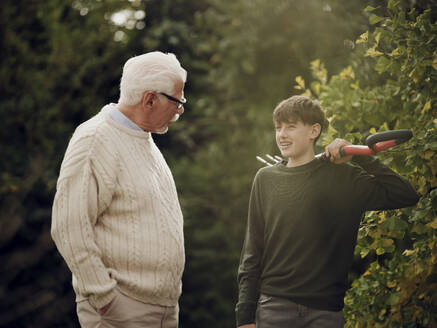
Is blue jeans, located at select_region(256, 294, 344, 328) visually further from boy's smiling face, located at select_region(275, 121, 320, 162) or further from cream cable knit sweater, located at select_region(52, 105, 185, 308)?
boy's smiling face, located at select_region(275, 121, 320, 162)

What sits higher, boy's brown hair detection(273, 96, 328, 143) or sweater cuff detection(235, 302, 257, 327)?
boy's brown hair detection(273, 96, 328, 143)

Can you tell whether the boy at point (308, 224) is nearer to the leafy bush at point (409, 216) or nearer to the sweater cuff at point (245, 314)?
the sweater cuff at point (245, 314)

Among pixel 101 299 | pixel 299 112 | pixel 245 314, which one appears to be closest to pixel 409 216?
pixel 299 112

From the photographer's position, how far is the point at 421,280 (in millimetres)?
2734

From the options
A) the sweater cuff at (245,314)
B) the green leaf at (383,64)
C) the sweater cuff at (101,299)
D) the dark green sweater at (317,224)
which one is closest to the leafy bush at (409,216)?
the green leaf at (383,64)

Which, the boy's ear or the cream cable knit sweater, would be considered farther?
the boy's ear

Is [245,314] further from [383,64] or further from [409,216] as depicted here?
[383,64]

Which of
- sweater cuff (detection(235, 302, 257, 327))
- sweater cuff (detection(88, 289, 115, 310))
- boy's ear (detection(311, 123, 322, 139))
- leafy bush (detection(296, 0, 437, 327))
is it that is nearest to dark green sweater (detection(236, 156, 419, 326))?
sweater cuff (detection(235, 302, 257, 327))

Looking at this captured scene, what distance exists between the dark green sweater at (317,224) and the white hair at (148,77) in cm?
62

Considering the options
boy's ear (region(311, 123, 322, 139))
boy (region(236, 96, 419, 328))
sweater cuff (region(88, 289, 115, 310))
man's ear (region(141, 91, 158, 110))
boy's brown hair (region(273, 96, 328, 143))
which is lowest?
sweater cuff (region(88, 289, 115, 310))

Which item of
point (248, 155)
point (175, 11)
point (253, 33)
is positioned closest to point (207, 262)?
point (248, 155)

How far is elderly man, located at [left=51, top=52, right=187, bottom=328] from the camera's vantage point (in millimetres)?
2309

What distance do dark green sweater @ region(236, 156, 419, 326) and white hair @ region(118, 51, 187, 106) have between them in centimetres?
62

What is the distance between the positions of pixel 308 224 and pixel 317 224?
33 millimetres
